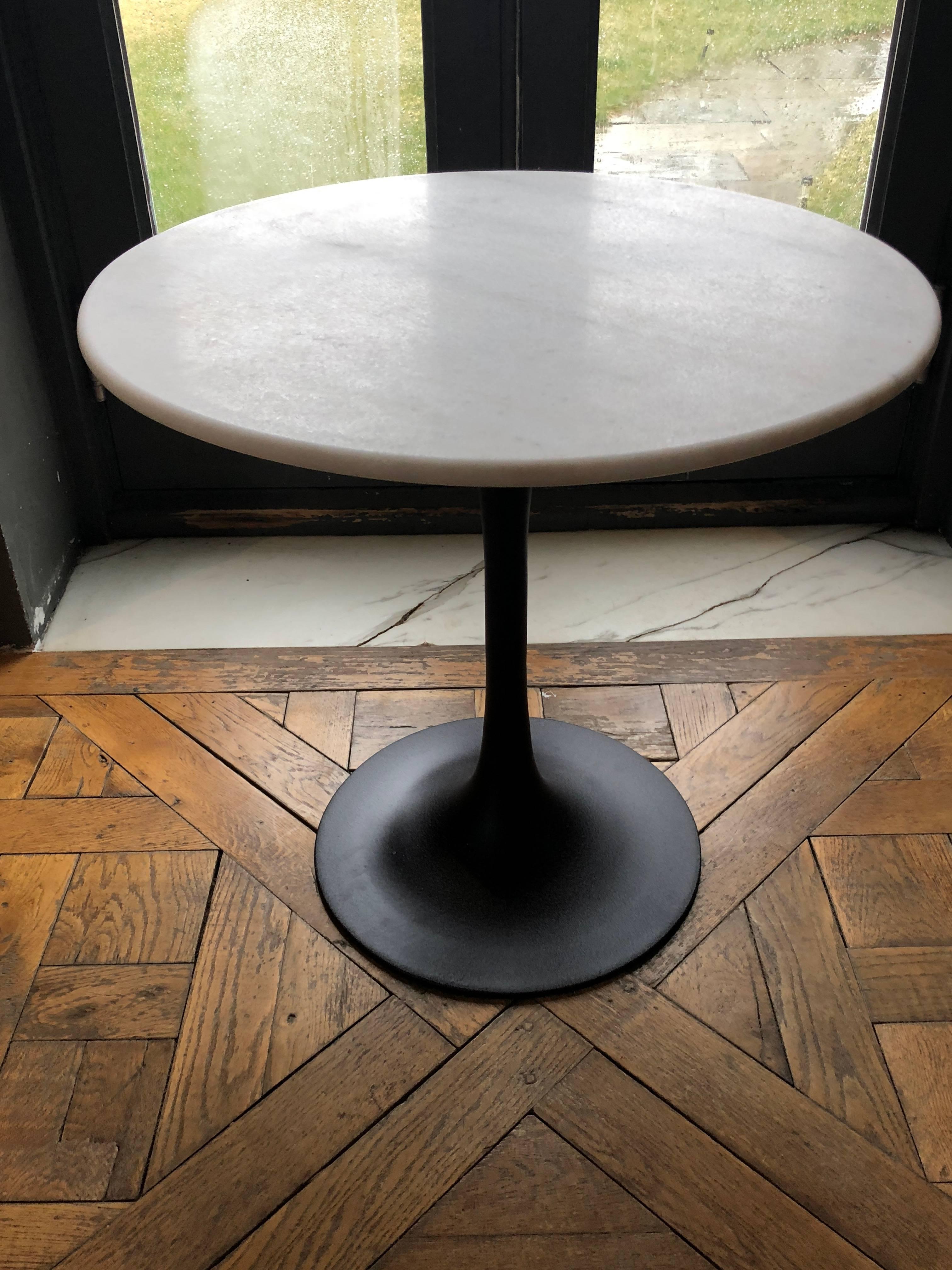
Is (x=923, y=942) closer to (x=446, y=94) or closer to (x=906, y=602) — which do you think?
(x=906, y=602)

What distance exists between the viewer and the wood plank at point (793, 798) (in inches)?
44.9

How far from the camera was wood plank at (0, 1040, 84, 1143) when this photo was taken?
3.08ft

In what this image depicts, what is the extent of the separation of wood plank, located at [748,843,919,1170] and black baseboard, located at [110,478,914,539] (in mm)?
763

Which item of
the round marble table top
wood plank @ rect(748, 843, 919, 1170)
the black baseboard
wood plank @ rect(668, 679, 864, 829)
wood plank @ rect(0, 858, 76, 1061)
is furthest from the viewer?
the black baseboard

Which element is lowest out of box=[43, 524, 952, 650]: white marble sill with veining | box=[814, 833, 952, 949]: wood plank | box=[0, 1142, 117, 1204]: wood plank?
box=[43, 524, 952, 650]: white marble sill with veining

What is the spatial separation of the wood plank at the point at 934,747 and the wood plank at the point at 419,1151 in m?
0.59

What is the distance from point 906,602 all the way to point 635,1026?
2.96ft

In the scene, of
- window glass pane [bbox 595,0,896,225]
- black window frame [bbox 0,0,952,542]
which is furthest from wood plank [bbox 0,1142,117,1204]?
window glass pane [bbox 595,0,896,225]

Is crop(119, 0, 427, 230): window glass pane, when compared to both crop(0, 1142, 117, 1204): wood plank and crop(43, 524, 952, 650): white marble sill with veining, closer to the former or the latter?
crop(43, 524, 952, 650): white marble sill with veining

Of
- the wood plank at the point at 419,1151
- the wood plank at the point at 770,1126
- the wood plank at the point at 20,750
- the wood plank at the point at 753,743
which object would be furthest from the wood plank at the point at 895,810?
the wood plank at the point at 20,750

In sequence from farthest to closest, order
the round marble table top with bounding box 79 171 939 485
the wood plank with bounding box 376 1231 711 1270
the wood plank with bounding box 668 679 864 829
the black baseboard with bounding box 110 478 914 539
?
the black baseboard with bounding box 110 478 914 539
the wood plank with bounding box 668 679 864 829
the wood plank with bounding box 376 1231 711 1270
the round marble table top with bounding box 79 171 939 485

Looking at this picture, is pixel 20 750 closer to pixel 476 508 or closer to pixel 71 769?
pixel 71 769

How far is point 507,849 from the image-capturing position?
117 cm

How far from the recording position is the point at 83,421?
1.69 meters
